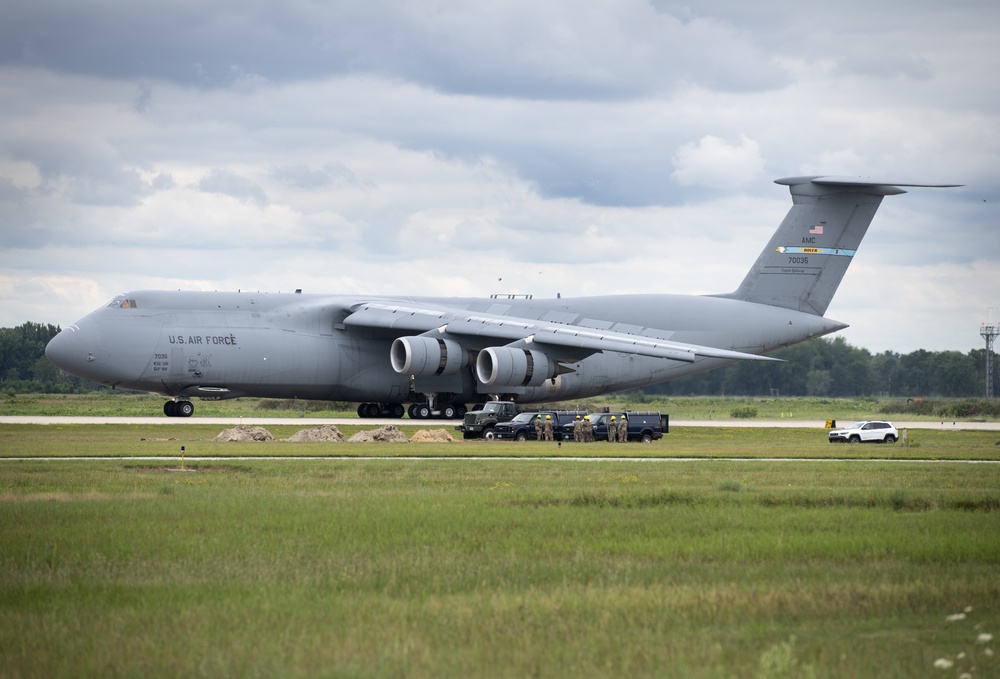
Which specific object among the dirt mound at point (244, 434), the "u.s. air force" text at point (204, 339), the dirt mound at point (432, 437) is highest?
the "u.s. air force" text at point (204, 339)

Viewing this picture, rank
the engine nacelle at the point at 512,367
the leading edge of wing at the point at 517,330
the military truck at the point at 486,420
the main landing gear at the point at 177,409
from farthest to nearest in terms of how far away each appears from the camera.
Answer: the main landing gear at the point at 177,409, the engine nacelle at the point at 512,367, the leading edge of wing at the point at 517,330, the military truck at the point at 486,420

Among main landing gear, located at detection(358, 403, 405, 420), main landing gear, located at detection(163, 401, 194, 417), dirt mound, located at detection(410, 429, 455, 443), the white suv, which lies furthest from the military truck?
main landing gear, located at detection(163, 401, 194, 417)

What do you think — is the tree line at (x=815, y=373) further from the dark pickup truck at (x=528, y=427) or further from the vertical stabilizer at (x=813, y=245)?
the dark pickup truck at (x=528, y=427)

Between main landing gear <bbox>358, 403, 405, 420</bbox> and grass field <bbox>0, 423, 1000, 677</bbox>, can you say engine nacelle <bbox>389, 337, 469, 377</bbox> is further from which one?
grass field <bbox>0, 423, 1000, 677</bbox>

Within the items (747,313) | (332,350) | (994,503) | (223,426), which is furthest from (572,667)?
(747,313)

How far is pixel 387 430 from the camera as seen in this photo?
34344 millimetres

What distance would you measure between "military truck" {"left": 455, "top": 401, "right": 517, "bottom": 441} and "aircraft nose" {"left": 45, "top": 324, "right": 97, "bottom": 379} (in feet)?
38.5

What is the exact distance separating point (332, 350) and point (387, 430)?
9.14m

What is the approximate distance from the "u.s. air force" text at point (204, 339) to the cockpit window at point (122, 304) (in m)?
1.80

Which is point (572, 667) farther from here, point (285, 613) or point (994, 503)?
point (994, 503)

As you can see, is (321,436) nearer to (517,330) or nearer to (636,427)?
(636,427)

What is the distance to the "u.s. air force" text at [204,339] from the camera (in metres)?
39.9

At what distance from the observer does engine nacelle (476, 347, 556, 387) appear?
39594mm

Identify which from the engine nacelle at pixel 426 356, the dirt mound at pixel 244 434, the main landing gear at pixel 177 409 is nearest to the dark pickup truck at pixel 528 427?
the engine nacelle at pixel 426 356
